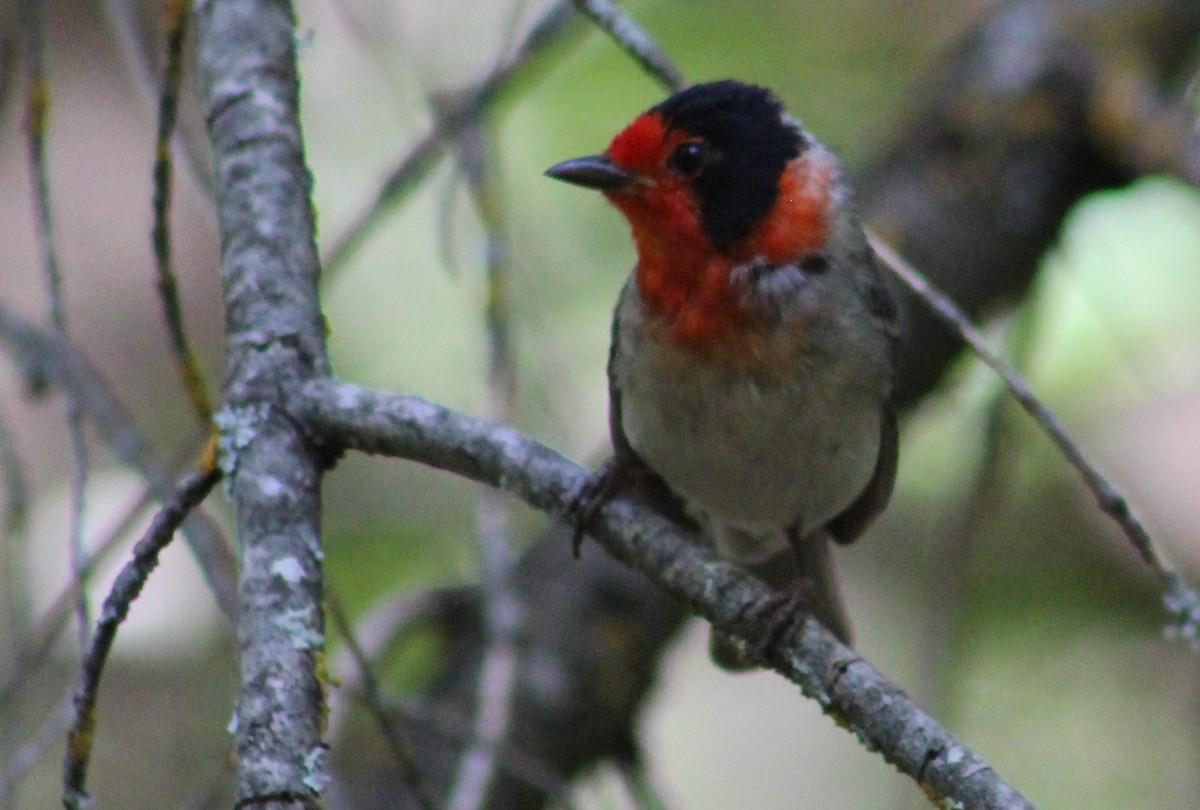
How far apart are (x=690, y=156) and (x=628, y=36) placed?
825mm

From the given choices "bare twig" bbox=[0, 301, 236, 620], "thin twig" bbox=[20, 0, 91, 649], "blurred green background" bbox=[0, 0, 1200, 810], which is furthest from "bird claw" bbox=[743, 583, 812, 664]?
"blurred green background" bbox=[0, 0, 1200, 810]

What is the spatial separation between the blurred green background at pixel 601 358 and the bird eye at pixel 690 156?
1674 millimetres

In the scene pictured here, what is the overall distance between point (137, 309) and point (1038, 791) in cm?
374

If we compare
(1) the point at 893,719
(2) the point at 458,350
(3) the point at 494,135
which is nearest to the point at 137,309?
(2) the point at 458,350

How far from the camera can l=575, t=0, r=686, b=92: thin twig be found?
8.67 feet

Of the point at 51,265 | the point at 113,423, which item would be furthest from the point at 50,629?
the point at 51,265

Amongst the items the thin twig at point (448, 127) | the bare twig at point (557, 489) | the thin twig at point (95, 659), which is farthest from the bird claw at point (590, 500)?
the thin twig at point (448, 127)

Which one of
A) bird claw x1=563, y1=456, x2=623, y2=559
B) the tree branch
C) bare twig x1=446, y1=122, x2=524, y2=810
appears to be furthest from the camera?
bare twig x1=446, y1=122, x2=524, y2=810

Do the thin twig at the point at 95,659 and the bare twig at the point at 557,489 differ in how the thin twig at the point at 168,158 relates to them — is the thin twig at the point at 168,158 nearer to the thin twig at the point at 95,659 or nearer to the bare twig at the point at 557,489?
the bare twig at the point at 557,489

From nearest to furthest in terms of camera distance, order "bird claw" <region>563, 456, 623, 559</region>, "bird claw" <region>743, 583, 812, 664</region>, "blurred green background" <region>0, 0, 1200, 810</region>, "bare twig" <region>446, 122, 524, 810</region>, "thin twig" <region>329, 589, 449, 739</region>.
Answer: "bird claw" <region>743, 583, 812, 664</region>
"bird claw" <region>563, 456, 623, 559</region>
"bare twig" <region>446, 122, 524, 810</region>
"thin twig" <region>329, 589, 449, 739</region>
"blurred green background" <region>0, 0, 1200, 810</region>

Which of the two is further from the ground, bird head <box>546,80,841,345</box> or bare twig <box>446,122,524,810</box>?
bird head <box>546,80,841,345</box>

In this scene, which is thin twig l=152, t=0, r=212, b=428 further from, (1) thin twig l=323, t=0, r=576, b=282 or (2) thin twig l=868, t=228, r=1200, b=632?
(2) thin twig l=868, t=228, r=1200, b=632

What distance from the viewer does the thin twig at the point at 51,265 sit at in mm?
2496

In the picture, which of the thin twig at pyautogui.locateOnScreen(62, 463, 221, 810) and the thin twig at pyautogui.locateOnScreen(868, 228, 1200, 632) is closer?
the thin twig at pyautogui.locateOnScreen(62, 463, 221, 810)
